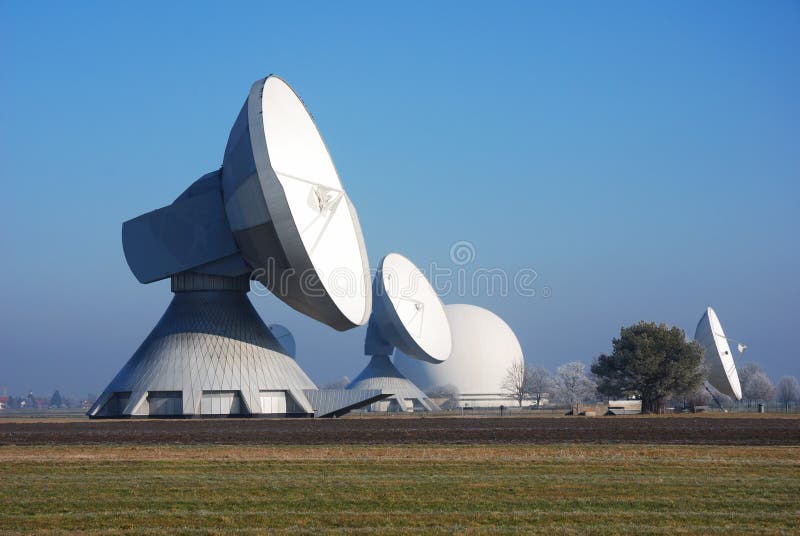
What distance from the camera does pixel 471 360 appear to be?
4247 inches

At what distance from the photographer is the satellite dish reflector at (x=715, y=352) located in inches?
2933

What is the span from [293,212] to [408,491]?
27155 mm

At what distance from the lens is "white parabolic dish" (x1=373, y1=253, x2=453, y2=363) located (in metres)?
64.5

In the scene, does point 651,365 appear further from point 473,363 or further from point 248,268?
point 473,363

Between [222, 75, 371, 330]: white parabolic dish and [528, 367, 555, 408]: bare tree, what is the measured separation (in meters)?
66.5

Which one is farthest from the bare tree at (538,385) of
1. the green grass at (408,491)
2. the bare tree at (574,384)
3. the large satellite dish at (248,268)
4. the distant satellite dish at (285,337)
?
the green grass at (408,491)

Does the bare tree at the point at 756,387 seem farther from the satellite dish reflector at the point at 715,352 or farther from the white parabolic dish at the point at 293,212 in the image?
the white parabolic dish at the point at 293,212

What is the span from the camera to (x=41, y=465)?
22.0 m

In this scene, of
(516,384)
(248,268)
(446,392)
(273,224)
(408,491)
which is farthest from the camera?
(516,384)

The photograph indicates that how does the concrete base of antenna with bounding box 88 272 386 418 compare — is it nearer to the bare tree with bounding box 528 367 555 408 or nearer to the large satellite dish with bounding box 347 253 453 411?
the large satellite dish with bounding box 347 253 453 411

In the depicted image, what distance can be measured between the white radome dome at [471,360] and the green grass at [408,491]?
82.1m

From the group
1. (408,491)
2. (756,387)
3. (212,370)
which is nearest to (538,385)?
(756,387)

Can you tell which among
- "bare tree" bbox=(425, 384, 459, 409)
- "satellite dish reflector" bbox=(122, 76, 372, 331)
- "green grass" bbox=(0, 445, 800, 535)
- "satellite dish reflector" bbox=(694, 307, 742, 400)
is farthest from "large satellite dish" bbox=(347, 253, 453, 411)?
"green grass" bbox=(0, 445, 800, 535)

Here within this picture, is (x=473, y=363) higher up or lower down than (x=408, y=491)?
higher up
